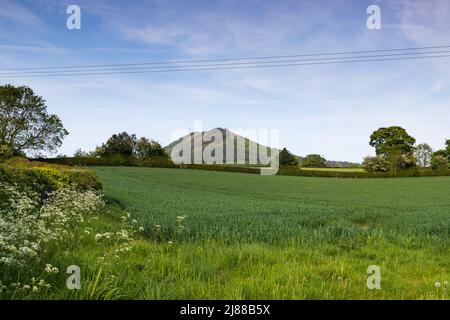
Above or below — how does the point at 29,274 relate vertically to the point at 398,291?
above

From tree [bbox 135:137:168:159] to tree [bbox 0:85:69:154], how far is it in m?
37.6

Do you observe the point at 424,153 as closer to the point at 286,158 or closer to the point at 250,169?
the point at 286,158

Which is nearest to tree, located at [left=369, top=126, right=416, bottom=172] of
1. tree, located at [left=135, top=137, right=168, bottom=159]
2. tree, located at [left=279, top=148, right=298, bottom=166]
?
tree, located at [left=279, top=148, right=298, bottom=166]

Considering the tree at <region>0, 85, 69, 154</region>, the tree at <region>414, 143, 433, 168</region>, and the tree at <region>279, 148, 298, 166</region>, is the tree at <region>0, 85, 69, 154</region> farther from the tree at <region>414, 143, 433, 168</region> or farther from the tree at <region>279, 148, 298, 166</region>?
the tree at <region>414, 143, 433, 168</region>

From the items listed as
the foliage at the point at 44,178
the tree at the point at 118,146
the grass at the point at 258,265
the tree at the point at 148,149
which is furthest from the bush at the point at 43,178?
the tree at the point at 148,149

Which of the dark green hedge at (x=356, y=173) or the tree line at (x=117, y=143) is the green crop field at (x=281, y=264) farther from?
the dark green hedge at (x=356, y=173)

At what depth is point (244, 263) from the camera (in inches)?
256

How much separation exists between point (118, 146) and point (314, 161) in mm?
63194

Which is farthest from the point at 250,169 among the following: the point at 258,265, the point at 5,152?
the point at 258,265

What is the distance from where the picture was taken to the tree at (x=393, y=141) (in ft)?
362

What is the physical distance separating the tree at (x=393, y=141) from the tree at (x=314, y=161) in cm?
1757

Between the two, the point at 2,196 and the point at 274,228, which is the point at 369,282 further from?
the point at 2,196

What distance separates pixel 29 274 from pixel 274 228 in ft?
20.7
